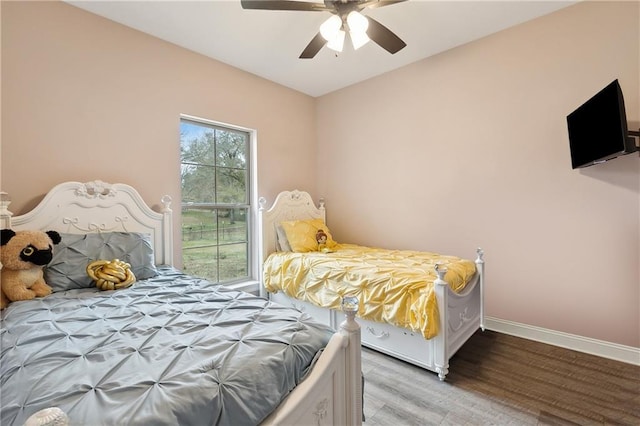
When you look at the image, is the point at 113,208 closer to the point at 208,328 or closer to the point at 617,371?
the point at 208,328

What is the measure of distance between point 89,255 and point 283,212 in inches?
77.1

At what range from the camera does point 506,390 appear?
1957mm

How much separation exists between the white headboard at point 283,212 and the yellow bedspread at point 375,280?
0.23 metres

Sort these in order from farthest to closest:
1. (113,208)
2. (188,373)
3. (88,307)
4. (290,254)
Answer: (290,254), (113,208), (88,307), (188,373)

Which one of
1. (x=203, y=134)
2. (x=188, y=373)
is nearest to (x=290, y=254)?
(x=203, y=134)

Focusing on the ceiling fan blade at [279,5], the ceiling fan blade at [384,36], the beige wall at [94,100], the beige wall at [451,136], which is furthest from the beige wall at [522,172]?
the beige wall at [94,100]

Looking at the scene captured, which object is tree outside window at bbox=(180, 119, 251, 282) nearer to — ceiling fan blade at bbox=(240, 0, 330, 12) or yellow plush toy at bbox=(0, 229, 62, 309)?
yellow plush toy at bbox=(0, 229, 62, 309)

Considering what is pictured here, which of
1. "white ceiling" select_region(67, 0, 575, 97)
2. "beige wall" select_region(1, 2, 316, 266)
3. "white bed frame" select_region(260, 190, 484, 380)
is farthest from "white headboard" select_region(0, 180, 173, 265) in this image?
"white ceiling" select_region(67, 0, 575, 97)

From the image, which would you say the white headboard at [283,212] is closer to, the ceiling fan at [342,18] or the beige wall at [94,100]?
the beige wall at [94,100]

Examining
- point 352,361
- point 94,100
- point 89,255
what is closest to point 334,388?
point 352,361

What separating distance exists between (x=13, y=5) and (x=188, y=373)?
2.76 metres

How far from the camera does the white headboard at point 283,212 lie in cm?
334

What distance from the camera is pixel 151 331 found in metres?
1.24

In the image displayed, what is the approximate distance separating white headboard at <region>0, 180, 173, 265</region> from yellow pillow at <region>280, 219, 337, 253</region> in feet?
3.87
